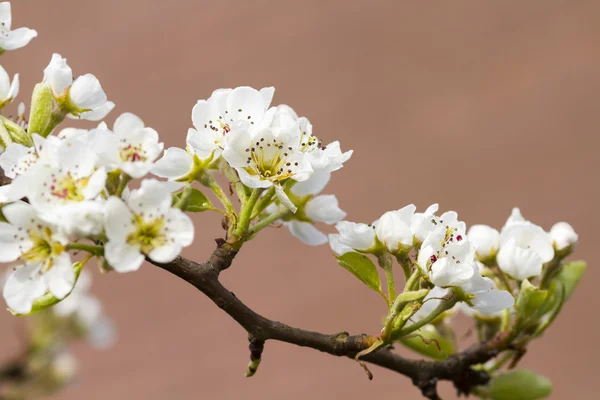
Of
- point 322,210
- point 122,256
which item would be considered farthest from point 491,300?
point 122,256

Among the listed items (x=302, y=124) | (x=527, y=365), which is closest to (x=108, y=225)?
(x=302, y=124)

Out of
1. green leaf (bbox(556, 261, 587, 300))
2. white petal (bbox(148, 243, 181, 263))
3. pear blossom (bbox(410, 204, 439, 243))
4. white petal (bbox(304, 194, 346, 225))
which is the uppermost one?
green leaf (bbox(556, 261, 587, 300))

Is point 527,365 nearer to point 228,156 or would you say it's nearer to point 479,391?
point 479,391

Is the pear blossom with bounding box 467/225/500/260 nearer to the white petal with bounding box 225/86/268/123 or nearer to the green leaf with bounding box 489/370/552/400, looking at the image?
the green leaf with bounding box 489/370/552/400

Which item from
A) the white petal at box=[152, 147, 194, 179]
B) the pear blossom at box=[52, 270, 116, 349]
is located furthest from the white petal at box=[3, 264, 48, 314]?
the pear blossom at box=[52, 270, 116, 349]

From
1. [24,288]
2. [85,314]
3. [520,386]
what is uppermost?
[520,386]

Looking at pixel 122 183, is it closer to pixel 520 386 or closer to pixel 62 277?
pixel 62 277
